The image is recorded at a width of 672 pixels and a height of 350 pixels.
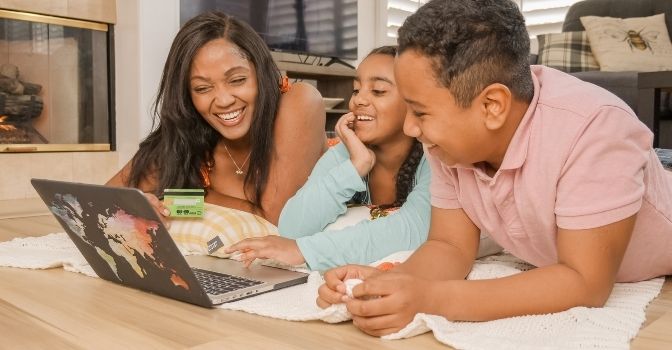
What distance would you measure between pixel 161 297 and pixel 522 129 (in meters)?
0.60

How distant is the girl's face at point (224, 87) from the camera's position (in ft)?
5.08

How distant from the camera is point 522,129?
0.88m

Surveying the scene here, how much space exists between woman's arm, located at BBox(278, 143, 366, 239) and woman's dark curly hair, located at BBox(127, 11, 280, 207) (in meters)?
0.24

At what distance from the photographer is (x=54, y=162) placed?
2.86 metres

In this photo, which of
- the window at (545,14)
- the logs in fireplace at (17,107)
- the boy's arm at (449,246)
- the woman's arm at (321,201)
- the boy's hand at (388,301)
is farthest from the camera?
the window at (545,14)

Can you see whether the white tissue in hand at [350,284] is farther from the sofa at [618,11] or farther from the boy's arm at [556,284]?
the sofa at [618,11]

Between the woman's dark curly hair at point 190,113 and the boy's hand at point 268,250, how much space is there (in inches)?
17.3

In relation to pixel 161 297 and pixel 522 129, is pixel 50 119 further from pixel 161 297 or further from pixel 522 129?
pixel 522 129

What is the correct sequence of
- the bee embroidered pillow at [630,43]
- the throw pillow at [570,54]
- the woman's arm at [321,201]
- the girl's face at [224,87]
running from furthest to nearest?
the throw pillow at [570,54] < the bee embroidered pillow at [630,43] < the girl's face at [224,87] < the woman's arm at [321,201]

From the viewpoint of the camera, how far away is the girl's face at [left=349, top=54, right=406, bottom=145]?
136 cm

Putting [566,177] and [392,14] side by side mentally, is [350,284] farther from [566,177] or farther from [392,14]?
[392,14]

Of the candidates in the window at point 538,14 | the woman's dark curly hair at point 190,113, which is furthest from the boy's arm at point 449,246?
the window at point 538,14

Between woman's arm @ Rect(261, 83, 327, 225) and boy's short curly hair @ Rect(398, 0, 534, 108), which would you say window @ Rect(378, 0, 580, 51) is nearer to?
woman's arm @ Rect(261, 83, 327, 225)

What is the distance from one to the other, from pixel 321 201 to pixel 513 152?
54cm
